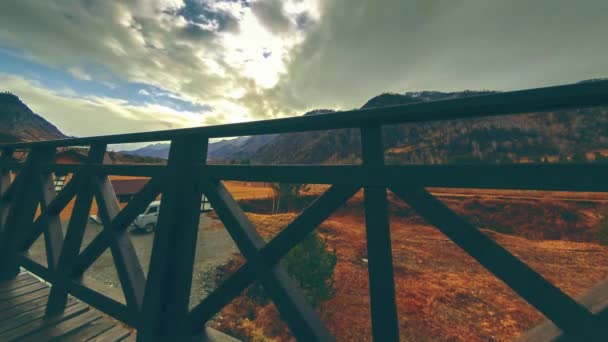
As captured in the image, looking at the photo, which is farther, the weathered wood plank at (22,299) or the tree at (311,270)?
the tree at (311,270)

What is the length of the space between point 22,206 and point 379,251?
4439 mm

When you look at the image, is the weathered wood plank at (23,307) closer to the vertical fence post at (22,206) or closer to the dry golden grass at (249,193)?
the vertical fence post at (22,206)

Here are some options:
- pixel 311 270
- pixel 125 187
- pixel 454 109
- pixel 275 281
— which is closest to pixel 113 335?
pixel 275 281

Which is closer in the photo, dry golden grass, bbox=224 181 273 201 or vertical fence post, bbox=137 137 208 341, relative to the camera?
vertical fence post, bbox=137 137 208 341

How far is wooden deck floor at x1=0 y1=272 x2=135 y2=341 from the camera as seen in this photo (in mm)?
2307

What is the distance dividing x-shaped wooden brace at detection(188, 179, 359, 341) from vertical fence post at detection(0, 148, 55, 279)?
2966 mm

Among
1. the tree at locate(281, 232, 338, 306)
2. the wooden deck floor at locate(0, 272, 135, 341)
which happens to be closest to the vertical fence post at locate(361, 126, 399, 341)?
the wooden deck floor at locate(0, 272, 135, 341)

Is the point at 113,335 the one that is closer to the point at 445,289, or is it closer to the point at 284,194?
the point at 445,289

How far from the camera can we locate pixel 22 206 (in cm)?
313

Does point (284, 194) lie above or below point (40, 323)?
below

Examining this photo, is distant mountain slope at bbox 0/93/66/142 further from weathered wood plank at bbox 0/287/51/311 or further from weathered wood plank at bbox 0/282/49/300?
weathered wood plank at bbox 0/287/51/311

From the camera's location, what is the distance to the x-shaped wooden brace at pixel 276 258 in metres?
1.26

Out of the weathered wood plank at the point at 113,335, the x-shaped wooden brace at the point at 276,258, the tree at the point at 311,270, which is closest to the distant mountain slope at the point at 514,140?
the tree at the point at 311,270

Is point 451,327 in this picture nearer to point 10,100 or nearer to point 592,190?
point 592,190
